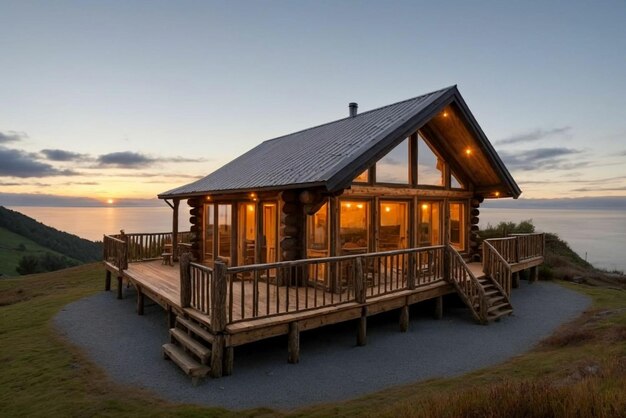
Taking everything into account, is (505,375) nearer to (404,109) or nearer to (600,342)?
(600,342)

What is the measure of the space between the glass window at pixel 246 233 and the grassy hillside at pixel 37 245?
47.2 metres

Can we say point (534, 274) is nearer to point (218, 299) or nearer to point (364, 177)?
point (364, 177)

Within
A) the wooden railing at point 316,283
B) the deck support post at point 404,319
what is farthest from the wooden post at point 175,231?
the deck support post at point 404,319

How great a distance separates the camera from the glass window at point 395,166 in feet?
37.1

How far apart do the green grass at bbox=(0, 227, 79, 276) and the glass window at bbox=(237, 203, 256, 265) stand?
44380 millimetres

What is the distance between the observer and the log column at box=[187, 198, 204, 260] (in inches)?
583

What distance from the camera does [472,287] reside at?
10664 millimetres

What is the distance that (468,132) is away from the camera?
12445mm

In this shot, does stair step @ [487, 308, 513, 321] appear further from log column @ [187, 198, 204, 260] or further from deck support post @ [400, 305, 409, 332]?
log column @ [187, 198, 204, 260]

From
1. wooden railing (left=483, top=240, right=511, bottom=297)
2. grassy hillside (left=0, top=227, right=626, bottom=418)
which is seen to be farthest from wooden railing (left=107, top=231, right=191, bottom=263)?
wooden railing (left=483, top=240, right=511, bottom=297)

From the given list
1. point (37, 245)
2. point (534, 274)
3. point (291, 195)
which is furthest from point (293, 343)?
point (37, 245)

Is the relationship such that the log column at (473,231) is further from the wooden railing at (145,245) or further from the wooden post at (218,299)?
the wooden railing at (145,245)

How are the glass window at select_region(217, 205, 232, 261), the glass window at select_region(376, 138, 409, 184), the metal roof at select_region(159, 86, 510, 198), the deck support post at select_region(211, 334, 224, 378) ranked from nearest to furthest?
the deck support post at select_region(211, 334, 224, 378), the metal roof at select_region(159, 86, 510, 198), the glass window at select_region(376, 138, 409, 184), the glass window at select_region(217, 205, 232, 261)

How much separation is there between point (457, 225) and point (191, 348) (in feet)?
36.9
